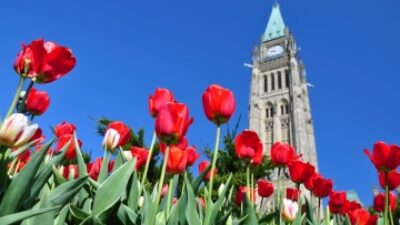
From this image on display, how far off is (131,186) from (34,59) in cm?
49

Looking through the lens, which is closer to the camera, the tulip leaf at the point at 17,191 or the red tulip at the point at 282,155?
the tulip leaf at the point at 17,191

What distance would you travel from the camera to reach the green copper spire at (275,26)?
40.1 meters

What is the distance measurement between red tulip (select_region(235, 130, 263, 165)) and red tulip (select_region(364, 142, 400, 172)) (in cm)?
47

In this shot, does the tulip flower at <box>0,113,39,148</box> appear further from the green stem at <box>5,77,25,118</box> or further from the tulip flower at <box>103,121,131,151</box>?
the tulip flower at <box>103,121,131,151</box>

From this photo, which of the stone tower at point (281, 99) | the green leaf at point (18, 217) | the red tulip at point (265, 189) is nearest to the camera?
the green leaf at point (18, 217)

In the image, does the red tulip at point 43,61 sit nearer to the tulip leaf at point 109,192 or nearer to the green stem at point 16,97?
the green stem at point 16,97

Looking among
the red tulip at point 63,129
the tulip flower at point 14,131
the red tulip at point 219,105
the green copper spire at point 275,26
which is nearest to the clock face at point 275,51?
the green copper spire at point 275,26

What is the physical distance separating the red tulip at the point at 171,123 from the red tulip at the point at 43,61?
31 centimetres

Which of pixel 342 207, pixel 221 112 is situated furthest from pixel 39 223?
pixel 342 207

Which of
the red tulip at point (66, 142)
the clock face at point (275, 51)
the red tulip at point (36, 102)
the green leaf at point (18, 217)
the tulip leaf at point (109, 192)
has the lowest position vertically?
the green leaf at point (18, 217)

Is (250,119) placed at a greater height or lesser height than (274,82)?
lesser

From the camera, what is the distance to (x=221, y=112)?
122 cm

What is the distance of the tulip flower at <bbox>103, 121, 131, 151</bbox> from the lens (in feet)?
4.53

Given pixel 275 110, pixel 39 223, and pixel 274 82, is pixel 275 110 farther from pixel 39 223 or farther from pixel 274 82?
pixel 39 223
